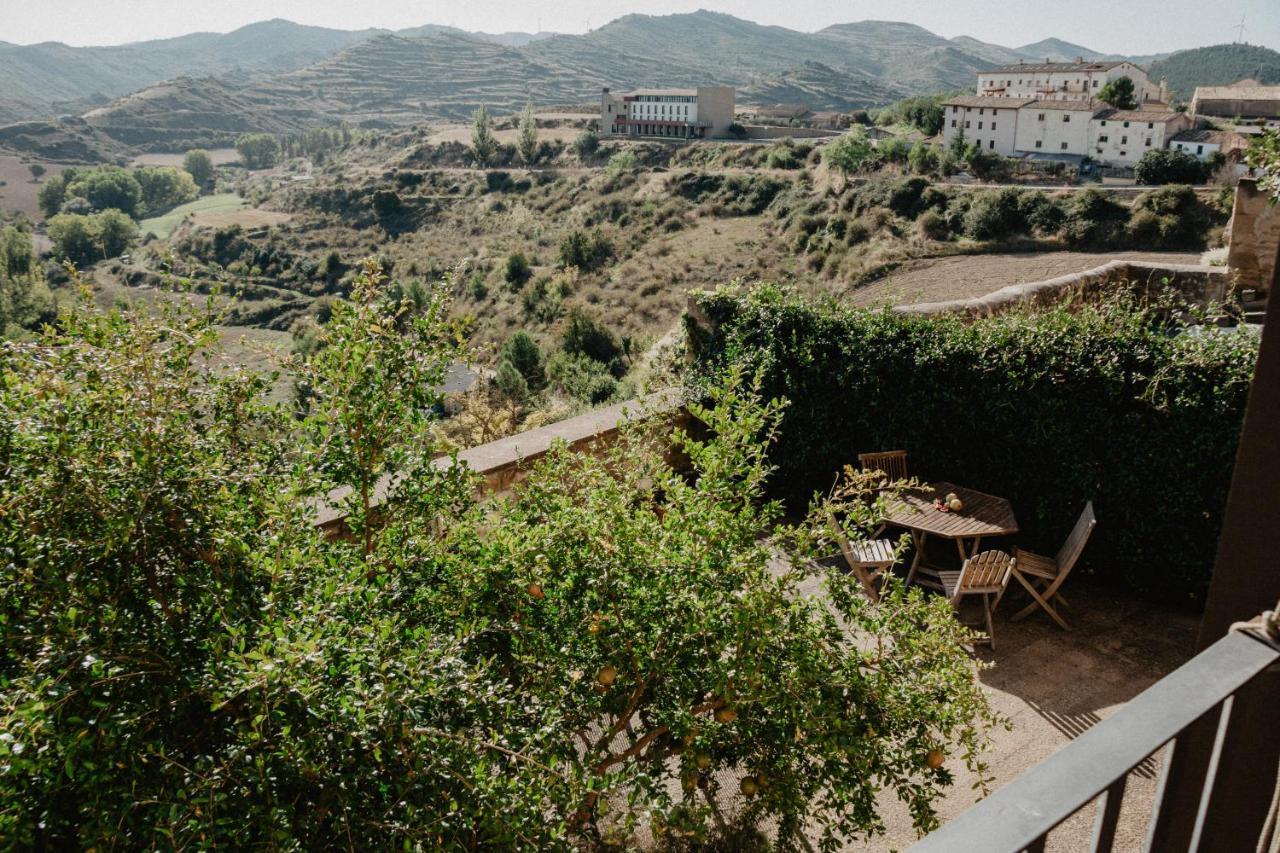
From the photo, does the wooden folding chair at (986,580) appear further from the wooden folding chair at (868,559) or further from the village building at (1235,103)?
the village building at (1235,103)

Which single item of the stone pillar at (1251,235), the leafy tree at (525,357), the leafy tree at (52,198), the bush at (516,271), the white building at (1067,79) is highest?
the white building at (1067,79)

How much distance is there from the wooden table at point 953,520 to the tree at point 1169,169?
45018 mm

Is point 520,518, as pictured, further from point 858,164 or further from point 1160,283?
point 858,164

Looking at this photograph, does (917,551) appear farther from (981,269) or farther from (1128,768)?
(981,269)

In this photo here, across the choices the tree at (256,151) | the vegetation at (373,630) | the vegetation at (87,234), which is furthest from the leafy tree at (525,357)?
the tree at (256,151)

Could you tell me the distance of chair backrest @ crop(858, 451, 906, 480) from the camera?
626 cm

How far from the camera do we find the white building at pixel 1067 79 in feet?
253

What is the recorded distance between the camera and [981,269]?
1180 inches

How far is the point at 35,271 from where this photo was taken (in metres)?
37.8

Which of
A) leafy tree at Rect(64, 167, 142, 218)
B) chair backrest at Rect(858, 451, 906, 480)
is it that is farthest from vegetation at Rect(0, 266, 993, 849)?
leafy tree at Rect(64, 167, 142, 218)

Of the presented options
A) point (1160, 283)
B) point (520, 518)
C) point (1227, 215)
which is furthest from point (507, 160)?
point (520, 518)

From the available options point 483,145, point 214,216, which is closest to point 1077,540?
point 483,145

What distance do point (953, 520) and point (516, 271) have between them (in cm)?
3865

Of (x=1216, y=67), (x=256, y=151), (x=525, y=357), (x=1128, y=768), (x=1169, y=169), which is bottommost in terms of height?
(x=525, y=357)
